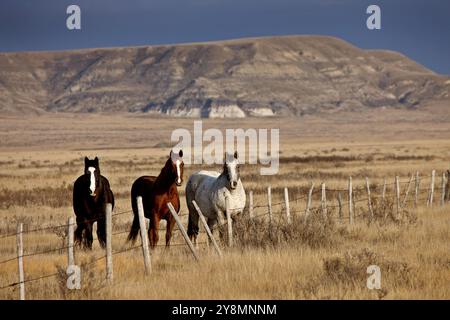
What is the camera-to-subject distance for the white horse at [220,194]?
588 inches

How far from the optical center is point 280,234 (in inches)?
555

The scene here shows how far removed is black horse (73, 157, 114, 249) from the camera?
1527cm

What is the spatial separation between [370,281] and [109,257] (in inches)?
142

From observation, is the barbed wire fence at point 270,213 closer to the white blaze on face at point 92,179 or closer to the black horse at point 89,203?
the black horse at point 89,203

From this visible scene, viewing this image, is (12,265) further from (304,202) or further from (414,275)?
(304,202)

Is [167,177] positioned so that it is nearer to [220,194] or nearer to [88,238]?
[220,194]

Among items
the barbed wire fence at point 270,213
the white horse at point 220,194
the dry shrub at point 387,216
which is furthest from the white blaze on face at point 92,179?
the dry shrub at point 387,216

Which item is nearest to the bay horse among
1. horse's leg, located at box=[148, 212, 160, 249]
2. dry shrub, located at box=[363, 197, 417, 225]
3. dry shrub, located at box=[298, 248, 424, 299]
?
horse's leg, located at box=[148, 212, 160, 249]

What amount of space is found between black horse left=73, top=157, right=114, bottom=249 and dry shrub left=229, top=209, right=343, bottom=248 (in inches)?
106

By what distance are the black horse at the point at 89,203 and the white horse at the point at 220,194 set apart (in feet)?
6.35

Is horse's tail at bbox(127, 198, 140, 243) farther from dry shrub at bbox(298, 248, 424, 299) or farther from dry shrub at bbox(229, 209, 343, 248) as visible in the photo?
dry shrub at bbox(298, 248, 424, 299)
